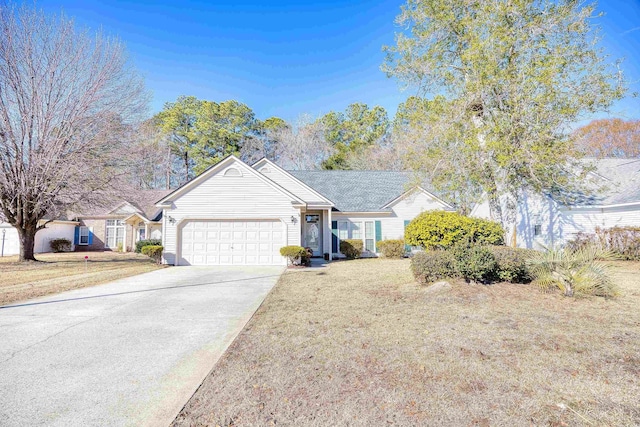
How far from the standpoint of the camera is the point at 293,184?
711 inches

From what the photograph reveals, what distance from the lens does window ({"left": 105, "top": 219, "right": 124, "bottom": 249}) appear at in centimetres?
2530

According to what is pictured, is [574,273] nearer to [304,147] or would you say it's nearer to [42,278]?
[42,278]

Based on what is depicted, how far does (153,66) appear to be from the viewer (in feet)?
52.7

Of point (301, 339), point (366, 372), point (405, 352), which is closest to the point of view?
point (366, 372)

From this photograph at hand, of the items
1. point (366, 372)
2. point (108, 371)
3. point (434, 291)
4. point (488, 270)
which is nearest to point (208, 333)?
point (108, 371)

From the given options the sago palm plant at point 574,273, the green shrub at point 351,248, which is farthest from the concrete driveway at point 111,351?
the green shrub at point 351,248

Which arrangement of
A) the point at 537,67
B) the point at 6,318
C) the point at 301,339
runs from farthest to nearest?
the point at 537,67 < the point at 6,318 < the point at 301,339

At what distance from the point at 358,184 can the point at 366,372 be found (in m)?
17.7

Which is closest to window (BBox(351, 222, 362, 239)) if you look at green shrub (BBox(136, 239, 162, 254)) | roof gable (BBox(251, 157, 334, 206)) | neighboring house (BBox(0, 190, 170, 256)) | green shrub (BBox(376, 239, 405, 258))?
green shrub (BBox(376, 239, 405, 258))

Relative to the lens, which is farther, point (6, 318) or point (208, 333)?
point (6, 318)

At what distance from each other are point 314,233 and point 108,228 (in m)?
18.1

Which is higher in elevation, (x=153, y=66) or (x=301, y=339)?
(x=153, y=66)

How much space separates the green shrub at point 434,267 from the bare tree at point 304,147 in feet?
88.9

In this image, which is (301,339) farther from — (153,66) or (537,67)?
(153,66)
